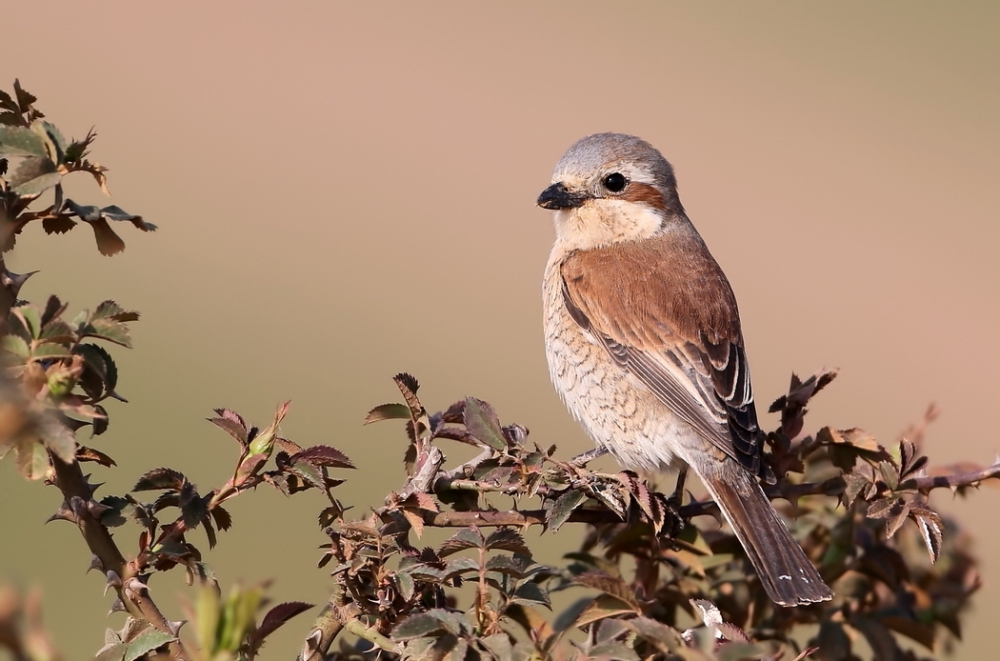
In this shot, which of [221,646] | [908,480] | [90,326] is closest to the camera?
[221,646]

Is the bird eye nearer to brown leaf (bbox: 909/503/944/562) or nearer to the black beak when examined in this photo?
the black beak

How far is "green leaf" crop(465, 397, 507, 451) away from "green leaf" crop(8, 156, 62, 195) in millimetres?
716

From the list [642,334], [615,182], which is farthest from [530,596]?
[615,182]

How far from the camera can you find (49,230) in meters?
1.45

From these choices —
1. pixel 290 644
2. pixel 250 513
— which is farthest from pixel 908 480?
pixel 250 513

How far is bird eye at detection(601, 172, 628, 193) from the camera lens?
12.8ft

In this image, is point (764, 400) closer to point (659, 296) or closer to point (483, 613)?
point (659, 296)

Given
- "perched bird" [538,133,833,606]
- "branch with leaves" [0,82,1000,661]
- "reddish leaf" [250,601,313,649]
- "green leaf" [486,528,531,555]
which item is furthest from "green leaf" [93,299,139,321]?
"perched bird" [538,133,833,606]

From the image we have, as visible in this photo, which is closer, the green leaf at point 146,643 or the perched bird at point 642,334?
the green leaf at point 146,643

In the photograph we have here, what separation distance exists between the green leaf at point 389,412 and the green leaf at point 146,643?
1.86 feet

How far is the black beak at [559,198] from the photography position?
12.5 feet

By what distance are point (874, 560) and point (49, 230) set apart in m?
1.64

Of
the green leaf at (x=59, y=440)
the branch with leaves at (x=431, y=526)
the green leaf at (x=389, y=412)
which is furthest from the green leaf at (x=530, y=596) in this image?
the green leaf at (x=59, y=440)

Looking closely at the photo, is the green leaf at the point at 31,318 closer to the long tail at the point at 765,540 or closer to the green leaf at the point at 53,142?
the green leaf at the point at 53,142
